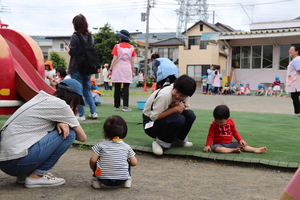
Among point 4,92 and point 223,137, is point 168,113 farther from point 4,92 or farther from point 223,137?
point 4,92

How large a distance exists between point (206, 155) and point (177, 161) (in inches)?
12.1

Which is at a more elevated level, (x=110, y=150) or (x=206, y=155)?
(x=110, y=150)

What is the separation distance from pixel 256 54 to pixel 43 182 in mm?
20674

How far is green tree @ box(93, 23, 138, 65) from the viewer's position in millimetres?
36438

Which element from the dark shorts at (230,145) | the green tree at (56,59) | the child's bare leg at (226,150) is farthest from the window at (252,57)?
the green tree at (56,59)

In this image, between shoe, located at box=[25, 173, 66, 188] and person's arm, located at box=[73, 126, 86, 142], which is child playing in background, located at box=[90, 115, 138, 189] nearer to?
person's arm, located at box=[73, 126, 86, 142]

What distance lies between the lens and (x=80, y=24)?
5.92m

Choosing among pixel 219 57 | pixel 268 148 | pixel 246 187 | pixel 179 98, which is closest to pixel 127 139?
pixel 179 98

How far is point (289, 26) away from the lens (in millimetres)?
26609

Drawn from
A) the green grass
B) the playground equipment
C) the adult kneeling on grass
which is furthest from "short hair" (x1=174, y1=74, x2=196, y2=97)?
the playground equipment

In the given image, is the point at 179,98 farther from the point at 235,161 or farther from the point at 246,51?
the point at 246,51

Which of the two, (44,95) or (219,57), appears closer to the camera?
(44,95)

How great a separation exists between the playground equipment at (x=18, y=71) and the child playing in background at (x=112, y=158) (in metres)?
1.73

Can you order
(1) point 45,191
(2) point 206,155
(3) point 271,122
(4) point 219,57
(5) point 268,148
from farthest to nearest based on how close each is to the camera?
(4) point 219,57, (3) point 271,122, (5) point 268,148, (2) point 206,155, (1) point 45,191
